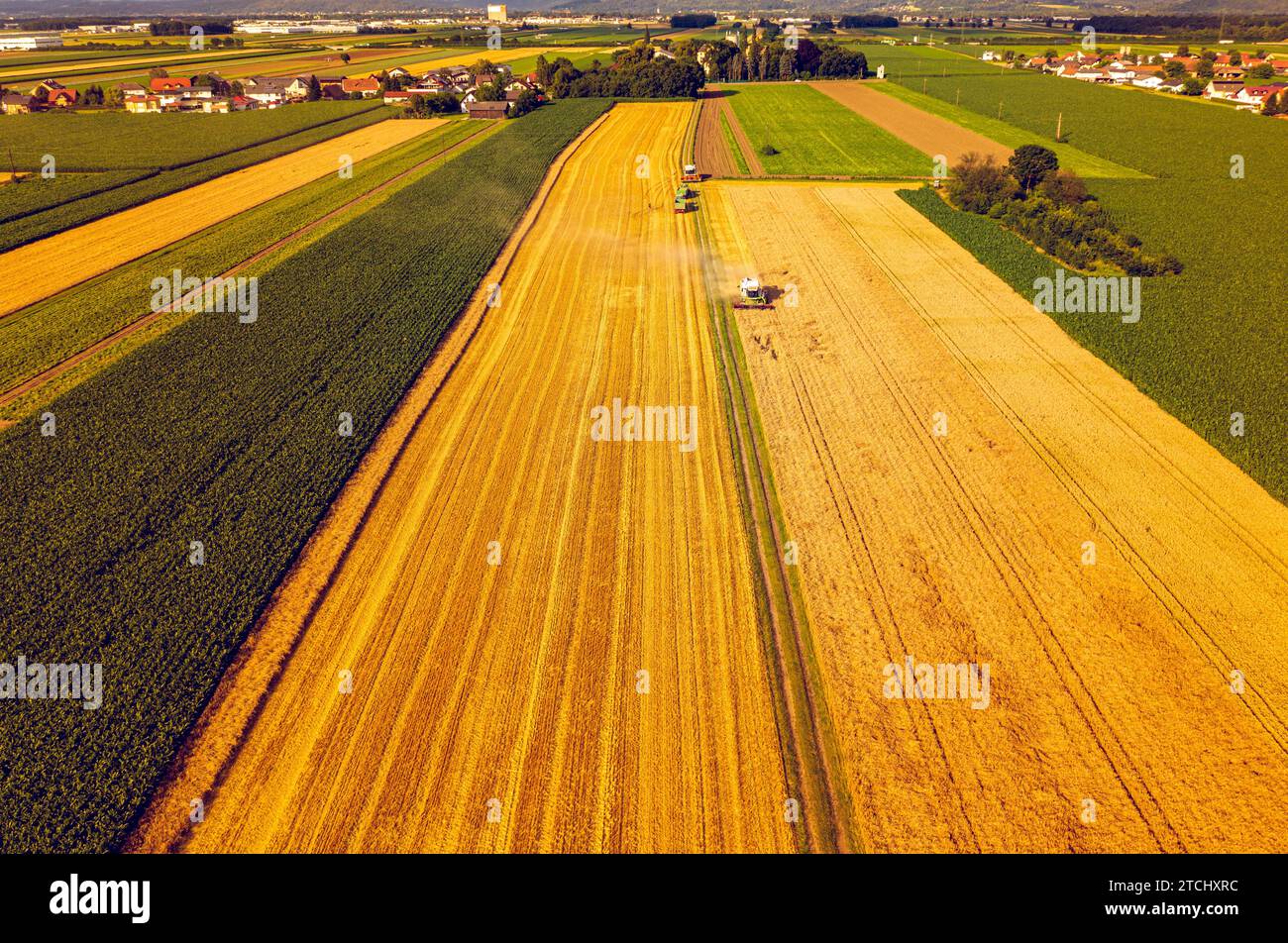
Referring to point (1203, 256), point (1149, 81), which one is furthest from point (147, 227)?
point (1149, 81)

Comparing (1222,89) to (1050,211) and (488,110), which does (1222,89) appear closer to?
(1050,211)

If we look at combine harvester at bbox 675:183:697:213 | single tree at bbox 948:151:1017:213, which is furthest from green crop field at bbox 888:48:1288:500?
combine harvester at bbox 675:183:697:213

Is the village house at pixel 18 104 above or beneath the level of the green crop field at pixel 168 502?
above

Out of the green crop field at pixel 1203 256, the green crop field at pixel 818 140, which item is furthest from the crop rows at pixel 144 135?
the green crop field at pixel 1203 256

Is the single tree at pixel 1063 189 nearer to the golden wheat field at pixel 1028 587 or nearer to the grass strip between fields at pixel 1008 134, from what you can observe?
the grass strip between fields at pixel 1008 134

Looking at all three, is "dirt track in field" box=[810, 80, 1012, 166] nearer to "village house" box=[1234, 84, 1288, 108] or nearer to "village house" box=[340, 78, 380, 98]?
"village house" box=[1234, 84, 1288, 108]

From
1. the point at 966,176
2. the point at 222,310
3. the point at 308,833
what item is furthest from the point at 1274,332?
the point at 222,310
